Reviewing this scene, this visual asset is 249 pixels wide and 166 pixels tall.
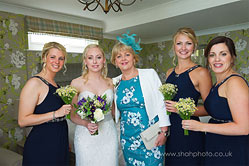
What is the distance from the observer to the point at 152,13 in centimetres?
449

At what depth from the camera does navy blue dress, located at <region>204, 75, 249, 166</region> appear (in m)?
1.43

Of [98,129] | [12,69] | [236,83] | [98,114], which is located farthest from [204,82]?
[12,69]

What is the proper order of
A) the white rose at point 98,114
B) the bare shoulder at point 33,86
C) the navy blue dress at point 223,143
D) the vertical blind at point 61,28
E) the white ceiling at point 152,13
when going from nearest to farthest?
the navy blue dress at point 223,143
the white rose at point 98,114
the bare shoulder at point 33,86
the white ceiling at point 152,13
the vertical blind at point 61,28

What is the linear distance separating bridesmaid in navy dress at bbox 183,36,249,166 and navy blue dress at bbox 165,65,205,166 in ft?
0.55

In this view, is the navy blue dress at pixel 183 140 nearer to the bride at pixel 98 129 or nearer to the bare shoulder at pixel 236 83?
the bare shoulder at pixel 236 83

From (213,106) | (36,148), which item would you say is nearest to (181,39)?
(213,106)

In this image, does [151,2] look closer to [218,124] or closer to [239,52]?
[239,52]

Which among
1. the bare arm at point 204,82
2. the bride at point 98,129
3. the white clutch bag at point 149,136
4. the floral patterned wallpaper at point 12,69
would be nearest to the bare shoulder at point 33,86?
the bride at point 98,129

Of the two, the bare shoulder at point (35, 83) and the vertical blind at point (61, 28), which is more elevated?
the vertical blind at point (61, 28)

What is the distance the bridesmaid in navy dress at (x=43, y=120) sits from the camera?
5.48 ft

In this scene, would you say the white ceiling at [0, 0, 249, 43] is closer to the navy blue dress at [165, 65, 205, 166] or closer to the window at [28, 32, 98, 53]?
the window at [28, 32, 98, 53]

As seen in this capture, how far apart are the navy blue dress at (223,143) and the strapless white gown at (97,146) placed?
1008mm

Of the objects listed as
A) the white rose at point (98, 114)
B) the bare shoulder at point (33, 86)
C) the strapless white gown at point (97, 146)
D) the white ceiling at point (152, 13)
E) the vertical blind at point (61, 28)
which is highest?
the white ceiling at point (152, 13)

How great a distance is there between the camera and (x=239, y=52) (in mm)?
5270
